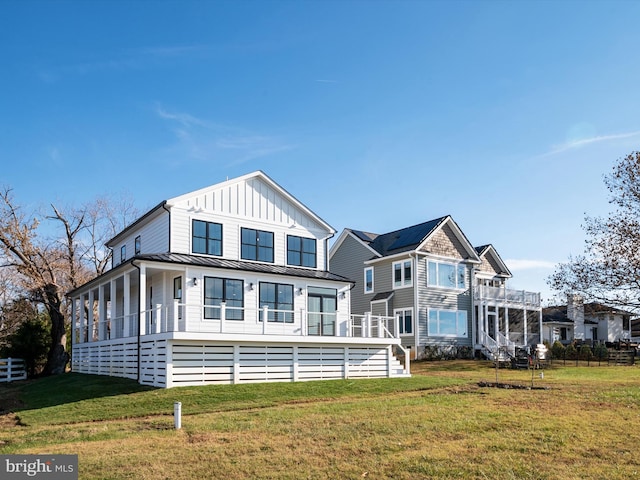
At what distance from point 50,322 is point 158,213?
14818 mm

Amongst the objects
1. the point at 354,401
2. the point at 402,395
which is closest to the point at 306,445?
the point at 354,401

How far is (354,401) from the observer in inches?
704

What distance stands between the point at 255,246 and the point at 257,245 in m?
0.11

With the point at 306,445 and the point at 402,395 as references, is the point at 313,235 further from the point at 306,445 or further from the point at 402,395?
the point at 306,445

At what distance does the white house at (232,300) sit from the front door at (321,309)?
1.7 inches

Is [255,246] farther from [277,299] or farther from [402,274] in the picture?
[402,274]

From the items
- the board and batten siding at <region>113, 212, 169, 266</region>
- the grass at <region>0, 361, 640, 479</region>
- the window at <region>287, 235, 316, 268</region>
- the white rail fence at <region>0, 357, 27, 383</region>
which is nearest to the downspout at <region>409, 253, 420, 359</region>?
the window at <region>287, 235, 316, 268</region>

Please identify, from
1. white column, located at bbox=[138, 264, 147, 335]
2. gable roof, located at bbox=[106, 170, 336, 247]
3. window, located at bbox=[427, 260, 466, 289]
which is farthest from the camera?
window, located at bbox=[427, 260, 466, 289]

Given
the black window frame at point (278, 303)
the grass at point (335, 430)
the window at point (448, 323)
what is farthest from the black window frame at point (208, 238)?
the window at point (448, 323)

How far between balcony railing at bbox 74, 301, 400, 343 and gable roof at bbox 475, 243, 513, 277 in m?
17.9

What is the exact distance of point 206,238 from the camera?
80.6 ft

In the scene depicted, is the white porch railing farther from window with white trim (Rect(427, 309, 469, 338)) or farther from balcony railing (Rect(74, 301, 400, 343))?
balcony railing (Rect(74, 301, 400, 343))

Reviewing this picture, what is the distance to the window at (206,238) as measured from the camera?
24297mm

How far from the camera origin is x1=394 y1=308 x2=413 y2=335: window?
118ft
